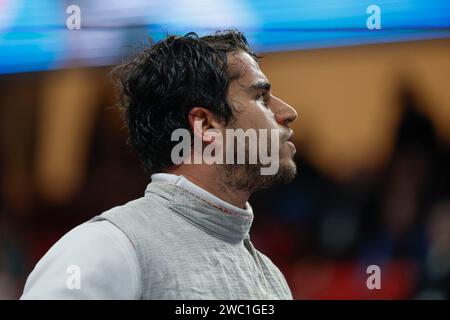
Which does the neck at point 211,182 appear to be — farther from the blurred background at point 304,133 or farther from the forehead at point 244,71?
the blurred background at point 304,133

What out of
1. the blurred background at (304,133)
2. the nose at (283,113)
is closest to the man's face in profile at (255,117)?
the nose at (283,113)

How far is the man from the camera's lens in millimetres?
834

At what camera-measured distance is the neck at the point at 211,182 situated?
39.8 inches

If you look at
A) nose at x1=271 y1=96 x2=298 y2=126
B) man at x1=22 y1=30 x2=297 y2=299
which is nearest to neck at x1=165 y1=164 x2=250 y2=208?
man at x1=22 y1=30 x2=297 y2=299

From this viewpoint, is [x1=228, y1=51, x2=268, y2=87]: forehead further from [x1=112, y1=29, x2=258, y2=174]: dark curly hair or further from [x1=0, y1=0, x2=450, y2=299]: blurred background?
[x1=0, y1=0, x2=450, y2=299]: blurred background

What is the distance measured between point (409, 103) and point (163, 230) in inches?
51.3

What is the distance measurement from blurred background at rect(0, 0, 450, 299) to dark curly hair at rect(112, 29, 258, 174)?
0.83 meters

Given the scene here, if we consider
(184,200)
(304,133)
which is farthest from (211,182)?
(304,133)

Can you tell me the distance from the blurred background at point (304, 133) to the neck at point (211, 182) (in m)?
0.93

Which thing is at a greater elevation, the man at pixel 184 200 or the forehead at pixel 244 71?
the forehead at pixel 244 71

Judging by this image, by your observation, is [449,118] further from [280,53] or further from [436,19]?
[280,53]

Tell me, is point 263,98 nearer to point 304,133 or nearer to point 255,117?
point 255,117

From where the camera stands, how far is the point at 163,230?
92cm

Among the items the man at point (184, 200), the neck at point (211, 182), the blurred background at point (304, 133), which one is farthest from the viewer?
the blurred background at point (304, 133)
